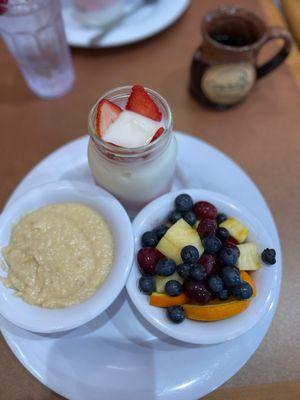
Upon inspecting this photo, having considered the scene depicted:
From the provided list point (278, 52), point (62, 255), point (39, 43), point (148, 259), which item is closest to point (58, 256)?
point (62, 255)

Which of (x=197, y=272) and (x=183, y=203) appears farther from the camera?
(x=183, y=203)

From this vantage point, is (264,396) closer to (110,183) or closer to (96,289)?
(96,289)

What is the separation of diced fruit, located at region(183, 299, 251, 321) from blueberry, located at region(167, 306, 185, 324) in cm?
2

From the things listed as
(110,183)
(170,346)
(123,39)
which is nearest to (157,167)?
(110,183)

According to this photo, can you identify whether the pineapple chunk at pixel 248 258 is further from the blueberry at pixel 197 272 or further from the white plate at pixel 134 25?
the white plate at pixel 134 25

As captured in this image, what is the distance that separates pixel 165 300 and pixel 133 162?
0.31 m

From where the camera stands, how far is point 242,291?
2.48 feet

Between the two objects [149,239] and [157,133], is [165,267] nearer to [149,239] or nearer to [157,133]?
[149,239]

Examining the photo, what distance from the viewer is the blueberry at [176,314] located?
763mm

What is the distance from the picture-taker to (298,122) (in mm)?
1222

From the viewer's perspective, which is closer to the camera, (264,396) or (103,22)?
(264,396)

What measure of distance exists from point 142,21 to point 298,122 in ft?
2.26

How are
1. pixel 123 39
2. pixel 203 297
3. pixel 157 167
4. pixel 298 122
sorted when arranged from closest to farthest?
1. pixel 203 297
2. pixel 157 167
3. pixel 298 122
4. pixel 123 39

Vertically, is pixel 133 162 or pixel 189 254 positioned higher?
pixel 133 162
